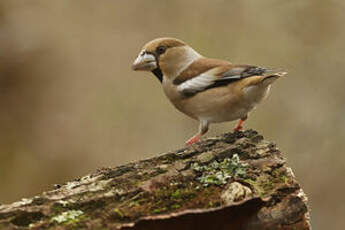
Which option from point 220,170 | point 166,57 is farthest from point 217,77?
point 220,170

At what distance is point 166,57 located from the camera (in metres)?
4.88

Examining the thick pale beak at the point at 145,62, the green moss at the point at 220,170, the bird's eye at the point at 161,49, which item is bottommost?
the green moss at the point at 220,170

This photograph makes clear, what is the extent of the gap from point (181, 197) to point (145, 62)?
7.53ft

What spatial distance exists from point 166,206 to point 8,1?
5466 millimetres

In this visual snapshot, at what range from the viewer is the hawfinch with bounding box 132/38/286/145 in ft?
14.7

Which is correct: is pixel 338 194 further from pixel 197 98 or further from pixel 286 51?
pixel 197 98

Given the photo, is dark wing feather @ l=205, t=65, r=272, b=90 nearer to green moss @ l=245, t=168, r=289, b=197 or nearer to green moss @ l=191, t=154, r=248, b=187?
green moss @ l=191, t=154, r=248, b=187

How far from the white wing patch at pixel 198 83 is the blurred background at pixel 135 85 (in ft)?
9.52

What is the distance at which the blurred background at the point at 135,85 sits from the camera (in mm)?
7223

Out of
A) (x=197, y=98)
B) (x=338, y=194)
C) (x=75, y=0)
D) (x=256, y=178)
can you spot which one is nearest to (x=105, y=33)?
(x=75, y=0)

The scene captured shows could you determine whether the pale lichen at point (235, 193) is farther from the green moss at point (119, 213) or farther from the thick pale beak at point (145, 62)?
the thick pale beak at point (145, 62)

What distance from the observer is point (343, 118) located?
321 inches

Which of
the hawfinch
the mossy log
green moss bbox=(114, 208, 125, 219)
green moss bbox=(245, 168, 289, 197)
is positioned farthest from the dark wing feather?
green moss bbox=(114, 208, 125, 219)

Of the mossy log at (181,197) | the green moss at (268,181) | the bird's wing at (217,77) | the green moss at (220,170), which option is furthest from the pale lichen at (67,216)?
the bird's wing at (217,77)
